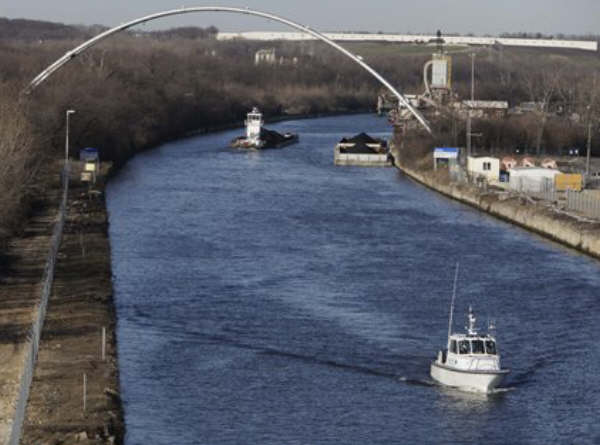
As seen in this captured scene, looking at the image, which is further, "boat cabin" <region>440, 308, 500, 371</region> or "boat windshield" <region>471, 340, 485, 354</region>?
"boat windshield" <region>471, 340, 485, 354</region>

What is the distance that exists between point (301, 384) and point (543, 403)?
216 centimetres

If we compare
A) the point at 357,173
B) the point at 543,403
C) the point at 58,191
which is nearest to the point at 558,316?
the point at 543,403

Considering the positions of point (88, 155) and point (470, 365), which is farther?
point (88, 155)

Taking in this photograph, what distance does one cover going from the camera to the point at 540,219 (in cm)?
2788

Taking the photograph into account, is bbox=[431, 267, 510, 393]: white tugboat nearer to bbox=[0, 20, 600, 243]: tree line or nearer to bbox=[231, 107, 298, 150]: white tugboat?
bbox=[0, 20, 600, 243]: tree line

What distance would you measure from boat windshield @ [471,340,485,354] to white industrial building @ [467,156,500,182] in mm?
18307

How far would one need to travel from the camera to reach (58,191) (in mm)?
30969

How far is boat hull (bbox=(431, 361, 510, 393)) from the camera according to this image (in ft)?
51.0

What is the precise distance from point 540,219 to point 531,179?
4398 mm

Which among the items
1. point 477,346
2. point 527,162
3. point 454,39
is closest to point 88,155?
point 527,162

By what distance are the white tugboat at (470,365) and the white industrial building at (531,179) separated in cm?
1545

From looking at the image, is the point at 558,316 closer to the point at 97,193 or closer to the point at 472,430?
the point at 472,430

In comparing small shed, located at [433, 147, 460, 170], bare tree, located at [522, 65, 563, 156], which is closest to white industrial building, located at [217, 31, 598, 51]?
bare tree, located at [522, 65, 563, 156]

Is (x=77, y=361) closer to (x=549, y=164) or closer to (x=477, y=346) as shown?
(x=477, y=346)
